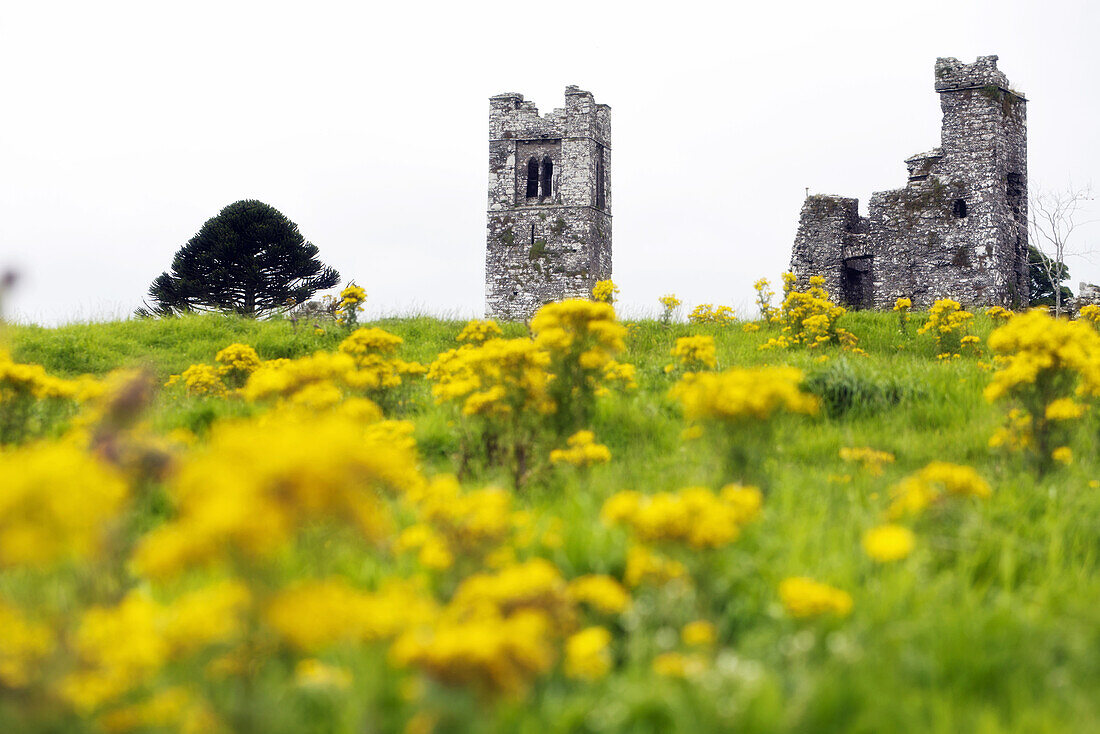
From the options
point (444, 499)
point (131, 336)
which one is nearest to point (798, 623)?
point (444, 499)

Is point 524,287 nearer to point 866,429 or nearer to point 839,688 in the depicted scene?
point 866,429

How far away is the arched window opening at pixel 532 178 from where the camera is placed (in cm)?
3712

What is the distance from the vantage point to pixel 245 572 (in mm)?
1727

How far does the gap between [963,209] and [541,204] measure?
18143 mm

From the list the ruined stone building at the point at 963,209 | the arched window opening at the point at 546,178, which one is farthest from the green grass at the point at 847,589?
the arched window opening at the point at 546,178

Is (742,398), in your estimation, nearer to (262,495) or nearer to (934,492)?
(934,492)

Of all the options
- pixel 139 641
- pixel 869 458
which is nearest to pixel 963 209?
pixel 869 458

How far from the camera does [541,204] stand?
36562 mm

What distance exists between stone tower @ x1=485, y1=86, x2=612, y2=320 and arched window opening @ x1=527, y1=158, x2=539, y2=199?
0.15ft

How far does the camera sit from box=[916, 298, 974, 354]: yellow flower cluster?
36.3ft

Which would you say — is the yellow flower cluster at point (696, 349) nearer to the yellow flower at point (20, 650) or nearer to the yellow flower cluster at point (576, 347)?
the yellow flower cluster at point (576, 347)

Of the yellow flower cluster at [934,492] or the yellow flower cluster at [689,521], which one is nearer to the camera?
the yellow flower cluster at [689,521]

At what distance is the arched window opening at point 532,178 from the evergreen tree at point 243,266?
10292 mm

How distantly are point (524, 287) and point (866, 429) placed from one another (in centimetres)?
2978
